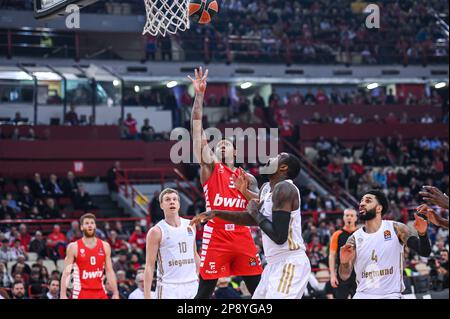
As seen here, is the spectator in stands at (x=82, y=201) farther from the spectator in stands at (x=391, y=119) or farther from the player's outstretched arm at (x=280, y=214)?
the player's outstretched arm at (x=280, y=214)

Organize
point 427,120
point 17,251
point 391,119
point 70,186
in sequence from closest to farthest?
point 17,251 < point 70,186 < point 391,119 < point 427,120

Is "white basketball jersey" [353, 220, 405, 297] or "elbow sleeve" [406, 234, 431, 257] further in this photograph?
"white basketball jersey" [353, 220, 405, 297]

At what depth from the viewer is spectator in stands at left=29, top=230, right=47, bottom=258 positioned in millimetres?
19812

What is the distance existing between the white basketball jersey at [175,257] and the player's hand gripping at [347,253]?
2.65 meters

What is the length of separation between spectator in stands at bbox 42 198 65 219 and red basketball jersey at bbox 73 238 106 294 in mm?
10576

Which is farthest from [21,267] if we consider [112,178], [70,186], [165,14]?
[112,178]

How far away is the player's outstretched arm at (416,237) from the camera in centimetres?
888

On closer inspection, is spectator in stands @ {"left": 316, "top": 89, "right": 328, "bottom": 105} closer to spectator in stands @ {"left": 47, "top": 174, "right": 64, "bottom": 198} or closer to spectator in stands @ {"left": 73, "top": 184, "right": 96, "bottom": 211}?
spectator in stands @ {"left": 73, "top": 184, "right": 96, "bottom": 211}

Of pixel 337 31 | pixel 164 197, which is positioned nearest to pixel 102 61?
pixel 337 31

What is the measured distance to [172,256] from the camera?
1102 cm

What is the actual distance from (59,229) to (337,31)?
2020cm

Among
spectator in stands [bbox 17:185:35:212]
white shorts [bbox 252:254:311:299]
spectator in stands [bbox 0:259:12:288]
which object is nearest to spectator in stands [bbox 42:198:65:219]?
spectator in stands [bbox 17:185:35:212]

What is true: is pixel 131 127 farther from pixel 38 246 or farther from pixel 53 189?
pixel 38 246

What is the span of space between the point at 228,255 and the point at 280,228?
2.09 metres
